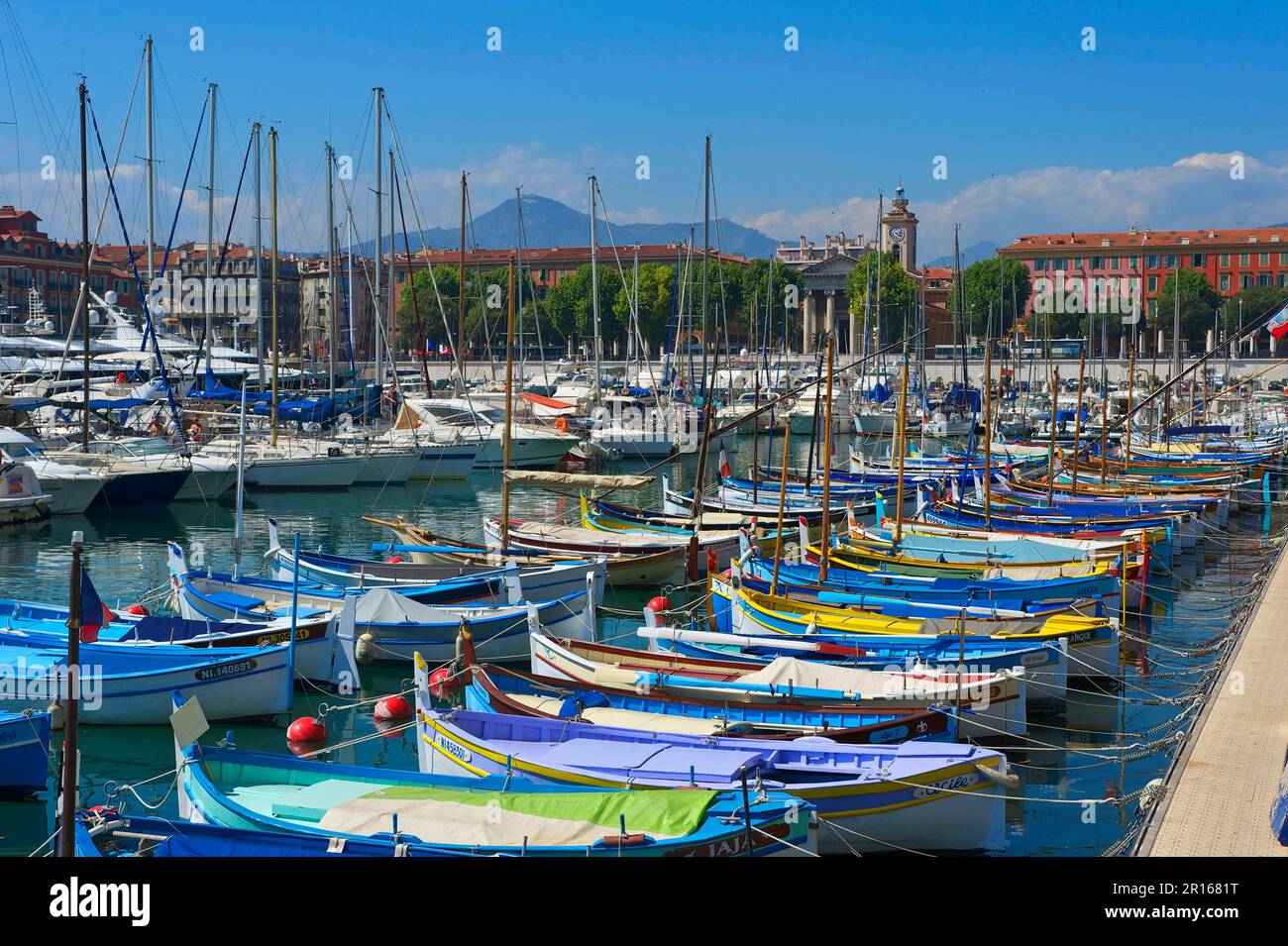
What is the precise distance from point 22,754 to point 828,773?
424 inches

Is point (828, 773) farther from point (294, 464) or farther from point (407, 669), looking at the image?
point (294, 464)

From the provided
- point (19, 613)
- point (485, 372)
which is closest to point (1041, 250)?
point (485, 372)

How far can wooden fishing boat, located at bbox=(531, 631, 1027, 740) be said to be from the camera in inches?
802

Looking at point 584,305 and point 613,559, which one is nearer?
point 613,559

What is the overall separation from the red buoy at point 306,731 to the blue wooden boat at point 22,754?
3588 millimetres

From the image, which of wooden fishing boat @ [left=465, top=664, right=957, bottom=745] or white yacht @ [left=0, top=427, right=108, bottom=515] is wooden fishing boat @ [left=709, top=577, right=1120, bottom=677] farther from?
white yacht @ [left=0, top=427, right=108, bottom=515]

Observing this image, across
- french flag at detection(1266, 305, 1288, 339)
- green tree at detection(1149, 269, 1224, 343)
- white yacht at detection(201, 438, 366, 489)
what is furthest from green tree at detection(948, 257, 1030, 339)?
french flag at detection(1266, 305, 1288, 339)

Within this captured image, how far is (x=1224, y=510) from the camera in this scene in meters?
45.0

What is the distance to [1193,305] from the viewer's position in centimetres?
13888

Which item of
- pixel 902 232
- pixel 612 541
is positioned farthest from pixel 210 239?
pixel 902 232

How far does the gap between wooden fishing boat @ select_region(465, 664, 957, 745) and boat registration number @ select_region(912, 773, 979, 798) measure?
1.90m

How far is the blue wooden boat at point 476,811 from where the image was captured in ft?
45.3
